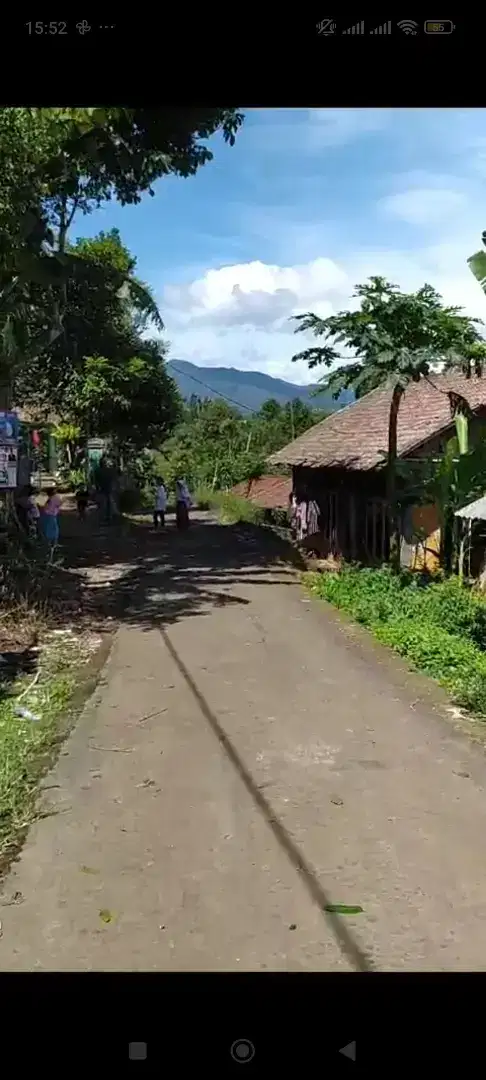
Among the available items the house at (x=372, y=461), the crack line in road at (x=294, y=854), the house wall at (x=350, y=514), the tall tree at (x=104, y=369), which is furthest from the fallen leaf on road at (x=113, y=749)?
the house wall at (x=350, y=514)

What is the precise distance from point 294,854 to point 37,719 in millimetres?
2297

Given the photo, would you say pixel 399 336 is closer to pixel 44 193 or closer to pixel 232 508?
pixel 44 193

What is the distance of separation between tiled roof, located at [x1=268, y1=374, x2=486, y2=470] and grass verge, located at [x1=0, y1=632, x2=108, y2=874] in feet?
19.7

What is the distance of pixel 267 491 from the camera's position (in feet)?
81.4

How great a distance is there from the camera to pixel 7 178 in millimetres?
8320

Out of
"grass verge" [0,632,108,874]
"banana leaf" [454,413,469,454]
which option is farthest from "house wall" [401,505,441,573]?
"grass verge" [0,632,108,874]

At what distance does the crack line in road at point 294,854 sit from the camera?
104 inches

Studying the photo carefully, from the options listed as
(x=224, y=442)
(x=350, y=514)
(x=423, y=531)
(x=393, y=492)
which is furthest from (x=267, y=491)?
(x=393, y=492)
